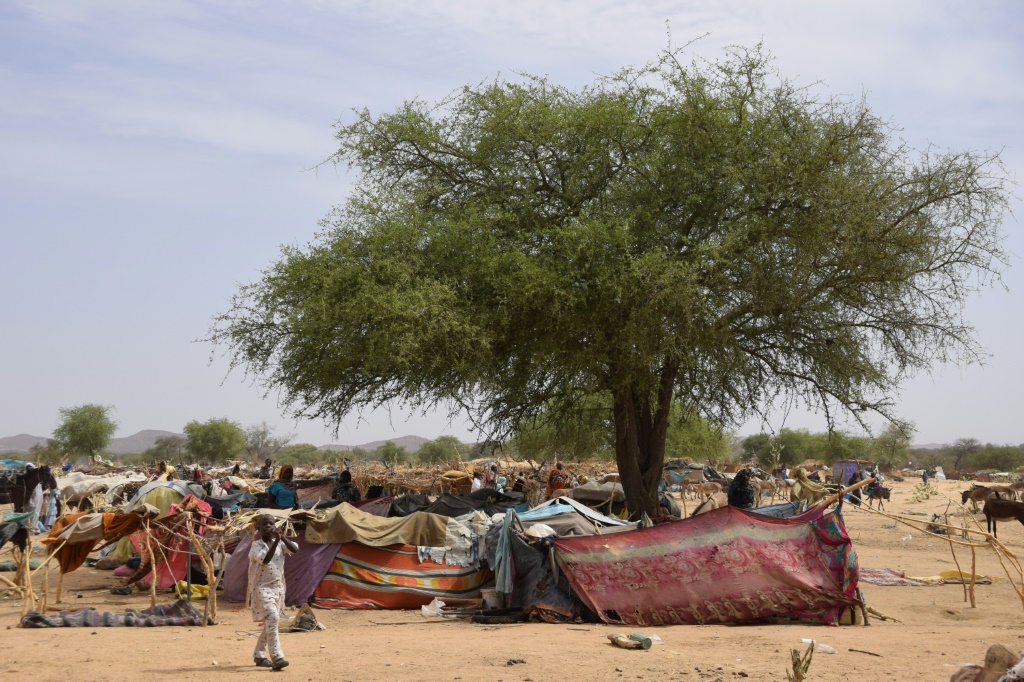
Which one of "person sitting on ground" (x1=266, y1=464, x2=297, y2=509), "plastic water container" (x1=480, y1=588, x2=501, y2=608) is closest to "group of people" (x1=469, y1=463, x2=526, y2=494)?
"person sitting on ground" (x1=266, y1=464, x2=297, y2=509)

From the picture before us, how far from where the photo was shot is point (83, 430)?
241 ft

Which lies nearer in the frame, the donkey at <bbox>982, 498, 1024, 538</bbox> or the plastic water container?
the plastic water container

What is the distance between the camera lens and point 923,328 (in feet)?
58.9

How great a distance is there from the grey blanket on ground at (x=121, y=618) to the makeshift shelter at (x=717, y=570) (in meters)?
4.85

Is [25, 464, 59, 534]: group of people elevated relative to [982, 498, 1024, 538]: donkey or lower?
lower

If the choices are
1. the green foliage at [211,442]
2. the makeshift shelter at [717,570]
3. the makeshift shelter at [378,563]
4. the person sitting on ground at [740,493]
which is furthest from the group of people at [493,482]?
the green foliage at [211,442]

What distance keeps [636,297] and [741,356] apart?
8.25 feet

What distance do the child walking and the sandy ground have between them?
21 centimetres

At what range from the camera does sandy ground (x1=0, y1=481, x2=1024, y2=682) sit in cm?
907

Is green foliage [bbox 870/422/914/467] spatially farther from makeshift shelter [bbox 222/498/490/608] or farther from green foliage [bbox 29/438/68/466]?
green foliage [bbox 29/438/68/466]

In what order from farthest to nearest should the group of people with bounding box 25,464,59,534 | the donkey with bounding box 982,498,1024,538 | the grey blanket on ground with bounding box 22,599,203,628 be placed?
the group of people with bounding box 25,464,59,534
the donkey with bounding box 982,498,1024,538
the grey blanket on ground with bounding box 22,599,203,628

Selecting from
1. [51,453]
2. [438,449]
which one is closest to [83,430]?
[51,453]

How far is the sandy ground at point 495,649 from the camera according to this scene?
9.07 m

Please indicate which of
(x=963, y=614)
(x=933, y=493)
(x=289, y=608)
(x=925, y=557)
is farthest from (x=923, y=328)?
(x=933, y=493)
